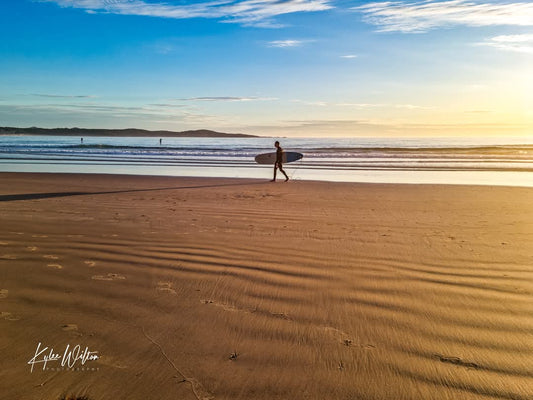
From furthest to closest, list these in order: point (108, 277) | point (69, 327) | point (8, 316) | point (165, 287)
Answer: point (108, 277) → point (165, 287) → point (8, 316) → point (69, 327)

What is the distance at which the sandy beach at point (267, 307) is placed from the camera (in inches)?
107

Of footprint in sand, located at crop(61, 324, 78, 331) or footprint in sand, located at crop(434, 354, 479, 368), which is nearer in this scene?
footprint in sand, located at crop(434, 354, 479, 368)

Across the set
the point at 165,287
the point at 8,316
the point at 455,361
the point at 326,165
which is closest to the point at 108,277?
the point at 165,287

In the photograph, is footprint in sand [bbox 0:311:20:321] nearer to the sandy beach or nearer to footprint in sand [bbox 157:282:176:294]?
the sandy beach

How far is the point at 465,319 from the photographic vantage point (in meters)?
3.64

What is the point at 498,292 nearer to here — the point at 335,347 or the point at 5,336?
the point at 335,347

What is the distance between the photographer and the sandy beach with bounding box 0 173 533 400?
2723mm

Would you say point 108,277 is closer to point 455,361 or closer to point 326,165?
point 455,361

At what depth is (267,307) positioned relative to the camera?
12.7 ft

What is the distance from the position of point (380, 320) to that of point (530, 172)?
2032 centimetres

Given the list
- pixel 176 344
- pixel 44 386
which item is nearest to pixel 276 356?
pixel 176 344

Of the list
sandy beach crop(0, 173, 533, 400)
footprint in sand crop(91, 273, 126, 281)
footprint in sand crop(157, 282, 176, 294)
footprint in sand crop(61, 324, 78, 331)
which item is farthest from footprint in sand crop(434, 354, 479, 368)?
footprint in sand crop(91, 273, 126, 281)

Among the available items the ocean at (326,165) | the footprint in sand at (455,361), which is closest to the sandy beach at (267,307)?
the footprint in sand at (455,361)

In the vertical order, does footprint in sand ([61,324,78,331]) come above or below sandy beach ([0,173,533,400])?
below
